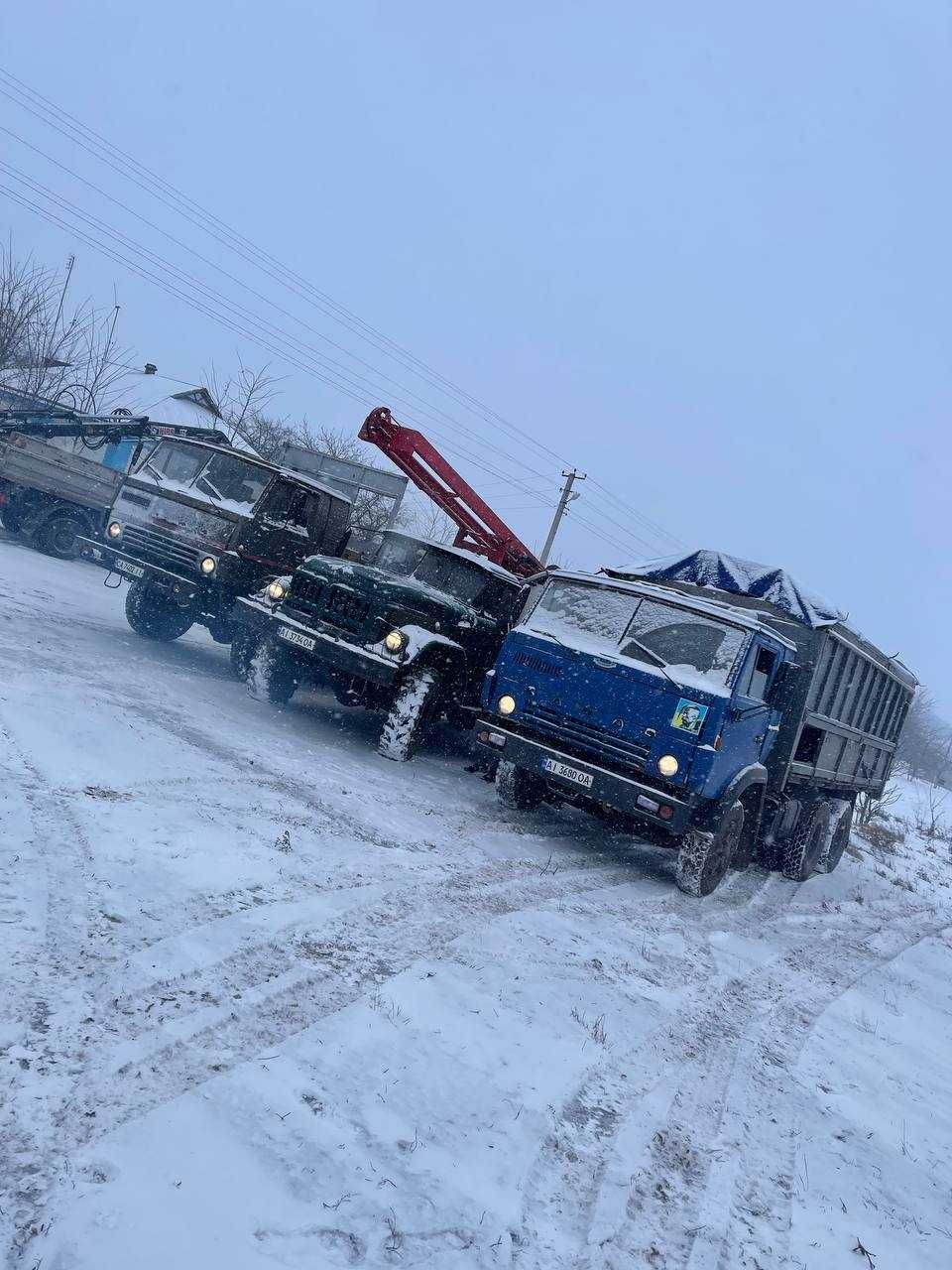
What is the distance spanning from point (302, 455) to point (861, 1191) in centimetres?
2810

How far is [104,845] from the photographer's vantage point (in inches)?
161

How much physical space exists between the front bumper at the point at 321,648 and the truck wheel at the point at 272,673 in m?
0.14

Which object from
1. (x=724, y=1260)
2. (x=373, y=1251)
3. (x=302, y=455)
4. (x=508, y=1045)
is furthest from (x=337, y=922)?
(x=302, y=455)

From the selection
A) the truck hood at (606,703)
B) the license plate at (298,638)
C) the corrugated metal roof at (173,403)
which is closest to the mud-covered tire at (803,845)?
the truck hood at (606,703)

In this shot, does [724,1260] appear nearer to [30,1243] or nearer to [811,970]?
[30,1243]

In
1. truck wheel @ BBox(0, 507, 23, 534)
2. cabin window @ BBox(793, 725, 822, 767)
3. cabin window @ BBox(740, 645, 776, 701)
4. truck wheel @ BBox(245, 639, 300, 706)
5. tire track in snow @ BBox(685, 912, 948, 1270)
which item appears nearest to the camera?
tire track in snow @ BBox(685, 912, 948, 1270)

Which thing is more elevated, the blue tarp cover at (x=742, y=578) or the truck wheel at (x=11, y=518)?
the blue tarp cover at (x=742, y=578)

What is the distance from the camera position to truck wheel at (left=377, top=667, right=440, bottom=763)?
818cm

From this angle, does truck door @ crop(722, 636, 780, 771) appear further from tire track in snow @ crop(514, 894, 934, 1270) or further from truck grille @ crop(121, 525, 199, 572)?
truck grille @ crop(121, 525, 199, 572)

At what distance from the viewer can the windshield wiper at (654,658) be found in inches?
267

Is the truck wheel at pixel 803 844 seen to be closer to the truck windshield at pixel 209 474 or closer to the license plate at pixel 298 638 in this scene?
the license plate at pixel 298 638

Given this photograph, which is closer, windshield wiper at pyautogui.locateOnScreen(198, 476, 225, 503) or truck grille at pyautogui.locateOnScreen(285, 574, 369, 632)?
truck grille at pyautogui.locateOnScreen(285, 574, 369, 632)

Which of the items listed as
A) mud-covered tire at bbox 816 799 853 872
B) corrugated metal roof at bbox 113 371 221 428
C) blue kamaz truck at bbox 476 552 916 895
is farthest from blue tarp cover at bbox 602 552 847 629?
corrugated metal roof at bbox 113 371 221 428

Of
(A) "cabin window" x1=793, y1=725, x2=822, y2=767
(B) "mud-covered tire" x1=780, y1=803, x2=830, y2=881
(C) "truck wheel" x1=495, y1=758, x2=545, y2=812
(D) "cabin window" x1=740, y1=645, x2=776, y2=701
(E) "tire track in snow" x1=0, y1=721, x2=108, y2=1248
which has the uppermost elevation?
(D) "cabin window" x1=740, y1=645, x2=776, y2=701
